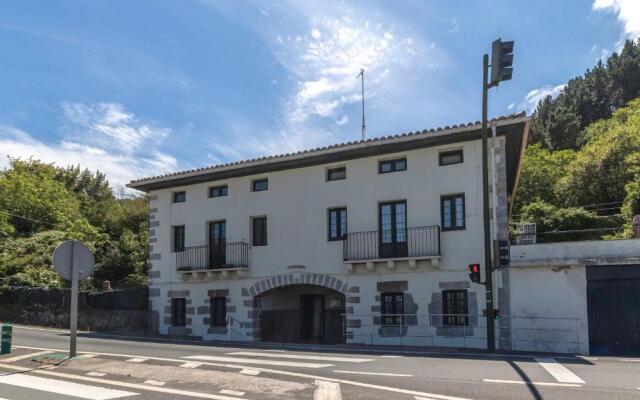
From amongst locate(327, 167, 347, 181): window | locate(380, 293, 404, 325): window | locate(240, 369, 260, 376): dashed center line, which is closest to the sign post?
locate(240, 369, 260, 376): dashed center line

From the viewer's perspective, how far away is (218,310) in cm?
2273

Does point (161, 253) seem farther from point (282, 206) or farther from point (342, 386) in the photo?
point (342, 386)

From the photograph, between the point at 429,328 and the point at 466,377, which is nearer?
the point at 466,377

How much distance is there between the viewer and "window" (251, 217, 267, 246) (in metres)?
22.0

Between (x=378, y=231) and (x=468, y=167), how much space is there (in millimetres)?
3580

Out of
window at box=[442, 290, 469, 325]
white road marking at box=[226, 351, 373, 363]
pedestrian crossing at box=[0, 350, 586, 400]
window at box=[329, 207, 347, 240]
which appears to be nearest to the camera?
pedestrian crossing at box=[0, 350, 586, 400]

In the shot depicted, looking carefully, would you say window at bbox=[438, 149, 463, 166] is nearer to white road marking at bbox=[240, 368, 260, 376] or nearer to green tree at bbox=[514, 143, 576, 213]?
white road marking at bbox=[240, 368, 260, 376]

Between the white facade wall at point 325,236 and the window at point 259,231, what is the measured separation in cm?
27

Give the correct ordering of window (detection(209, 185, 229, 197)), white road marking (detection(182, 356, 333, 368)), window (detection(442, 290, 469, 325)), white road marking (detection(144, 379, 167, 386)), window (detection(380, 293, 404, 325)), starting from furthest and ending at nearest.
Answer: window (detection(209, 185, 229, 197)), window (detection(380, 293, 404, 325)), window (detection(442, 290, 469, 325)), white road marking (detection(182, 356, 333, 368)), white road marking (detection(144, 379, 167, 386))

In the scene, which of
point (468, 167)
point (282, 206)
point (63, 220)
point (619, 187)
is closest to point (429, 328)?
point (468, 167)

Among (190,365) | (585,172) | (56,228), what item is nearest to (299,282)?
(190,365)

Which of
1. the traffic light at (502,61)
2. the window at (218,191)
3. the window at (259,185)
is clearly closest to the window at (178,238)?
the window at (218,191)

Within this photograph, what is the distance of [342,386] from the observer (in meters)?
8.49

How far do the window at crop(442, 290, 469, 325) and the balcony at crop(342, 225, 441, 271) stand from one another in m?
1.10
